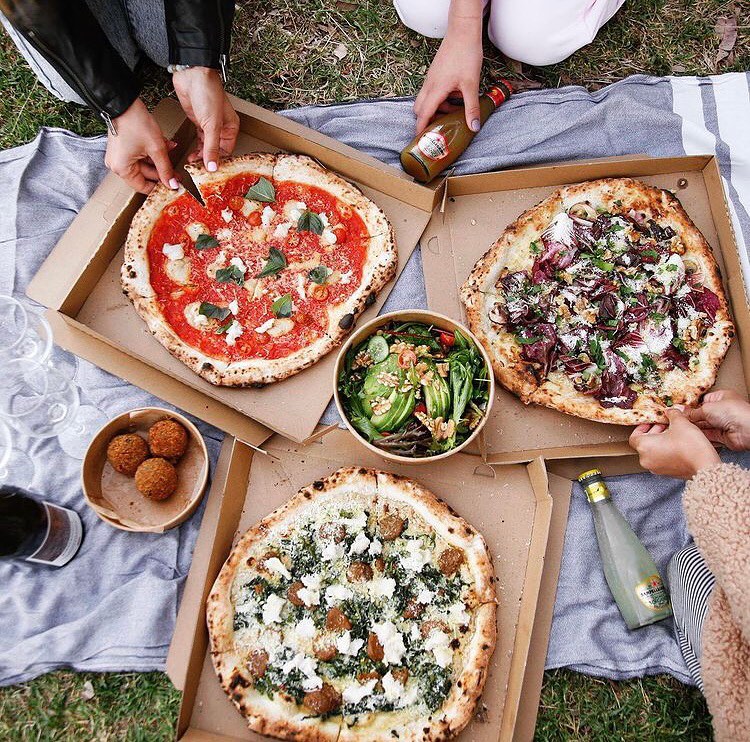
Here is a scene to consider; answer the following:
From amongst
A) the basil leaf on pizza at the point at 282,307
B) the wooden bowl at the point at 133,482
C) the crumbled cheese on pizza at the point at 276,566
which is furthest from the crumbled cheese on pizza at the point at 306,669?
the basil leaf on pizza at the point at 282,307

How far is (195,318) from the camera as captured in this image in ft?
13.0

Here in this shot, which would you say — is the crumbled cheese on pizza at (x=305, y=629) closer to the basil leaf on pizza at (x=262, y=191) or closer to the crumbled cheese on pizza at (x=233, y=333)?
the crumbled cheese on pizza at (x=233, y=333)

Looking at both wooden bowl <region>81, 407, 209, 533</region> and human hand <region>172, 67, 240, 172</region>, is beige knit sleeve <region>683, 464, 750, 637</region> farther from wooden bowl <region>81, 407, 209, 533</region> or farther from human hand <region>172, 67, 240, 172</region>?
human hand <region>172, 67, 240, 172</region>

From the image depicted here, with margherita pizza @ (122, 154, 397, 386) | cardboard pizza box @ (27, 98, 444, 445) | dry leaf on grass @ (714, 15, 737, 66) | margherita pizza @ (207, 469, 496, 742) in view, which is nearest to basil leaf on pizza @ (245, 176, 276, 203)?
margherita pizza @ (122, 154, 397, 386)

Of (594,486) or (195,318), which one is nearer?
(594,486)

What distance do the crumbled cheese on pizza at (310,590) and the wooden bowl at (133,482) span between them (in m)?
0.74

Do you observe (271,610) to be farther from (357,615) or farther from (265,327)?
(265,327)

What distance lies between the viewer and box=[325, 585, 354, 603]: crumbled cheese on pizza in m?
3.67

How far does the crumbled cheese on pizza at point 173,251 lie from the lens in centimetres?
397

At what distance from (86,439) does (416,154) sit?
2568mm

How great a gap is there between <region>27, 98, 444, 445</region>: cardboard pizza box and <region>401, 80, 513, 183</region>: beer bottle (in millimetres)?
106

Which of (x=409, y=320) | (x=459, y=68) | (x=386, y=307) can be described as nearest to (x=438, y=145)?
(x=459, y=68)

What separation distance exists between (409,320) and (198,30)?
6.03 ft

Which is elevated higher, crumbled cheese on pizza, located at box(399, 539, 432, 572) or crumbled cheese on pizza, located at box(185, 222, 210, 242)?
crumbled cheese on pizza, located at box(185, 222, 210, 242)
